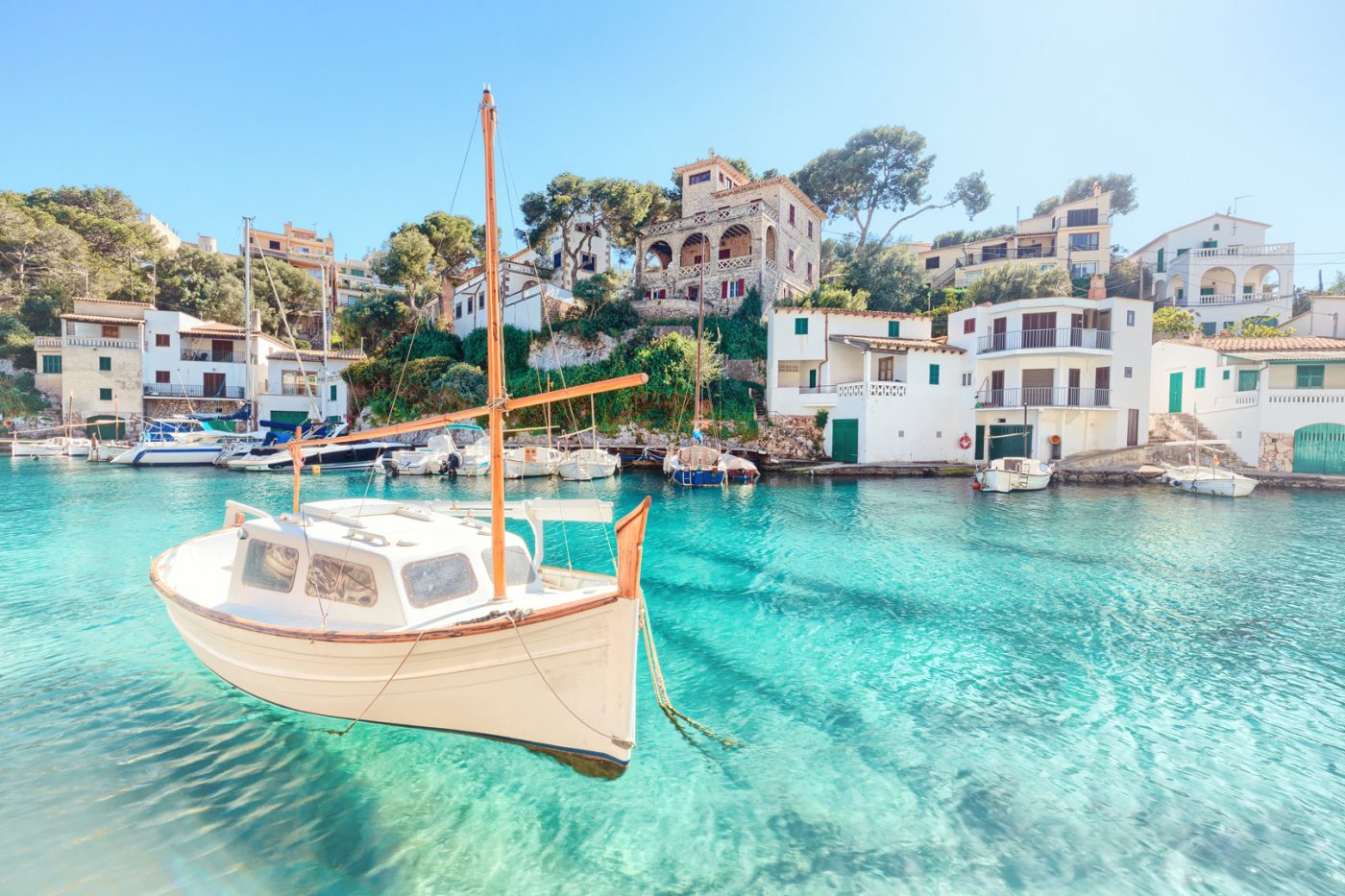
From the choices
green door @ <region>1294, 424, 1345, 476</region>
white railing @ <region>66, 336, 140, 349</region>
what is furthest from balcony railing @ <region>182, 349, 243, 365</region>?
green door @ <region>1294, 424, 1345, 476</region>

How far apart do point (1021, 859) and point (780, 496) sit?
66.3ft

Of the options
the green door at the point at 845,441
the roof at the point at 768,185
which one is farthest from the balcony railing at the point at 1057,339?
the roof at the point at 768,185

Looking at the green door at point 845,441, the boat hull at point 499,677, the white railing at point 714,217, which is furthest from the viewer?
the white railing at point 714,217

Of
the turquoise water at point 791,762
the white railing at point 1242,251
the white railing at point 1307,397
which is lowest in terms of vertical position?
the turquoise water at point 791,762

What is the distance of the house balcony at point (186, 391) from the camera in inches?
1822

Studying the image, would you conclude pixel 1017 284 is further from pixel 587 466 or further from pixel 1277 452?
pixel 587 466

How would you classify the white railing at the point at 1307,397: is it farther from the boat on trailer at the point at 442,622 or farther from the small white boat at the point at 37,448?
the small white boat at the point at 37,448

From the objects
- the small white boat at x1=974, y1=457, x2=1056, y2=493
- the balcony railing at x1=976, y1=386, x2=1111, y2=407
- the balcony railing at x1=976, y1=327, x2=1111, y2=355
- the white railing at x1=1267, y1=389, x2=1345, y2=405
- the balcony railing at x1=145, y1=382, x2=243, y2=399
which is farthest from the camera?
the balcony railing at x1=145, y1=382, x2=243, y2=399

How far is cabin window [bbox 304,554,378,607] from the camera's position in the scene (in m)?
6.45

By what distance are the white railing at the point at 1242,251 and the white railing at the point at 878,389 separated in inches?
1471

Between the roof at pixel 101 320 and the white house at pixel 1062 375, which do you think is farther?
the roof at pixel 101 320

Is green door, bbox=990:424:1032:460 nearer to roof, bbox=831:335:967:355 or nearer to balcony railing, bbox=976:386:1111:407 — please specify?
balcony railing, bbox=976:386:1111:407

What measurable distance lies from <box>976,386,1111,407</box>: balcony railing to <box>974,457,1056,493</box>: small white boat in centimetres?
547

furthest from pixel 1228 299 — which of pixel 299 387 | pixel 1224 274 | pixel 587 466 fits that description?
pixel 299 387
